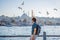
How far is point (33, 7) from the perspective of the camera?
493 centimetres

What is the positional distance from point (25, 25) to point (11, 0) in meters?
0.82

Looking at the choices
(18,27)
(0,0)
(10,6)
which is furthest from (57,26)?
(0,0)

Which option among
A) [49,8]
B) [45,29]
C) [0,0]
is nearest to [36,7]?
[49,8]

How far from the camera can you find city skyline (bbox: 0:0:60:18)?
191 inches

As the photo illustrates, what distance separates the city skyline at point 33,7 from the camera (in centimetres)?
486

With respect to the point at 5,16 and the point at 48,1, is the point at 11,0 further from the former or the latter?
the point at 48,1

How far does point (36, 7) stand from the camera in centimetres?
491

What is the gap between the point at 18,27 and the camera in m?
4.91

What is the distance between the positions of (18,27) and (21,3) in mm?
705

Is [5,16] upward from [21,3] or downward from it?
downward

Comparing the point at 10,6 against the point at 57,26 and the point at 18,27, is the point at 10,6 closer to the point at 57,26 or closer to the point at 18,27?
the point at 18,27

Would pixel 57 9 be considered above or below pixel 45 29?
above

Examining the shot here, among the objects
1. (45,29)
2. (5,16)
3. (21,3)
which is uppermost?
(21,3)

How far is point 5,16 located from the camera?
486cm
